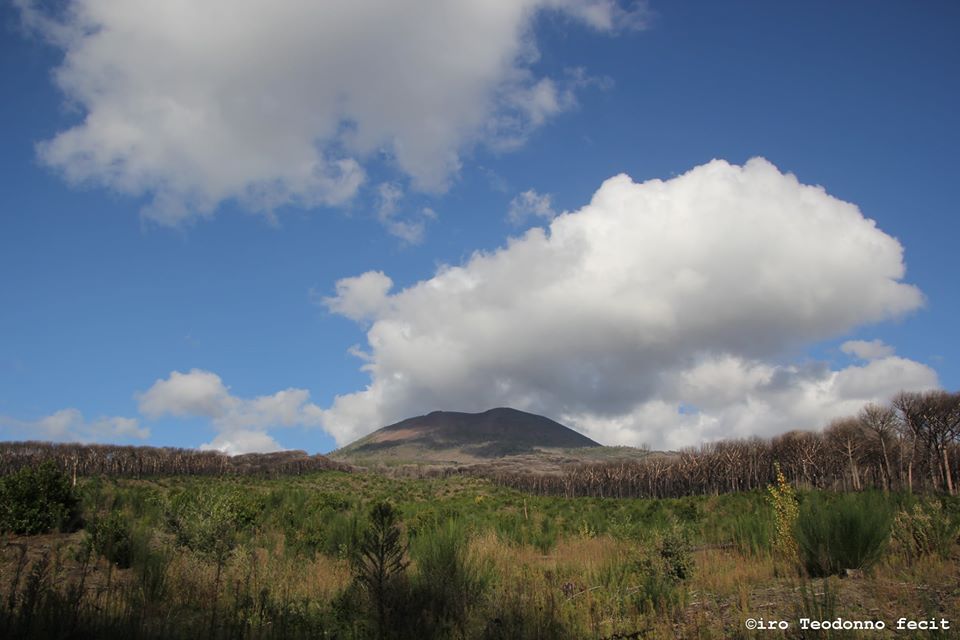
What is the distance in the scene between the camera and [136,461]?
9794 centimetres

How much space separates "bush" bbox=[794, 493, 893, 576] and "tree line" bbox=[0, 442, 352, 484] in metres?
92.1

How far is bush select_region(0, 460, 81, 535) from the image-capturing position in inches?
521

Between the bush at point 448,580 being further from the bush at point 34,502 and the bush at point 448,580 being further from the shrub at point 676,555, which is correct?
the bush at point 34,502

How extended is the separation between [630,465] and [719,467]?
2236 centimetres

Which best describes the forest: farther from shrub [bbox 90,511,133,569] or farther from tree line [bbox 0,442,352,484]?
tree line [bbox 0,442,352,484]

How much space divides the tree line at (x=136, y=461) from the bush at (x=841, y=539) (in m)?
92.1

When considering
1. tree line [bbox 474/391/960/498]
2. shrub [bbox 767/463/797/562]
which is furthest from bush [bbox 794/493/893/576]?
tree line [bbox 474/391/960/498]

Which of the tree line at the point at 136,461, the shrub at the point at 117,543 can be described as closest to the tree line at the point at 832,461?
the shrub at the point at 117,543

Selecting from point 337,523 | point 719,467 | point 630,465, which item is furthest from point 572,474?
point 337,523

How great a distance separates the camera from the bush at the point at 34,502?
43.4 feet

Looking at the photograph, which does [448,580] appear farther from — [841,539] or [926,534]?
[926,534]

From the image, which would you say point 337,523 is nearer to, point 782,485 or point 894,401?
point 782,485

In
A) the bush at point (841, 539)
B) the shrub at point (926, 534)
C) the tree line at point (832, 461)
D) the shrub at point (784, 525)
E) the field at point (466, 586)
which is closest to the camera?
the field at point (466, 586)

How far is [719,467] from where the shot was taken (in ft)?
272
